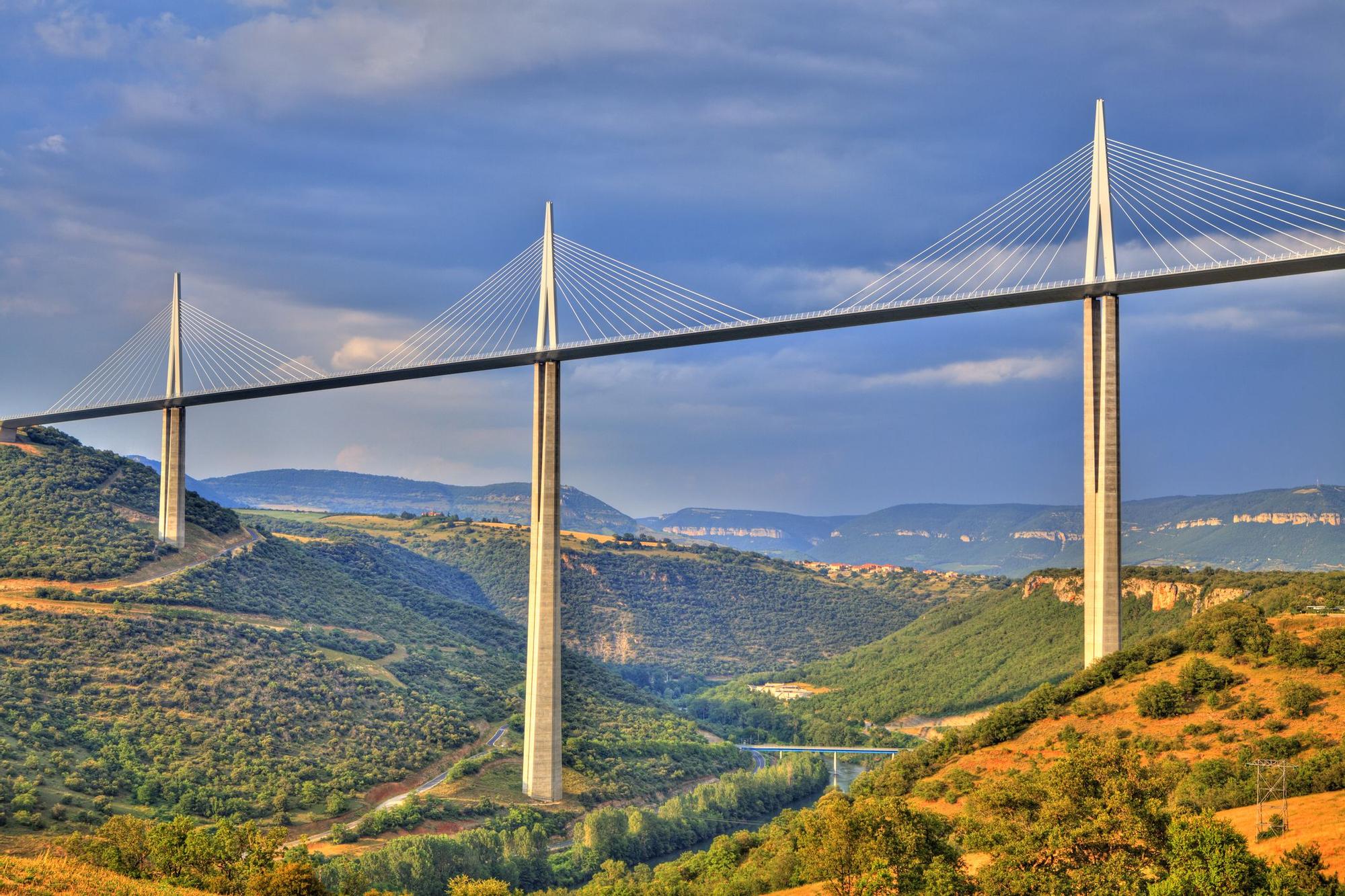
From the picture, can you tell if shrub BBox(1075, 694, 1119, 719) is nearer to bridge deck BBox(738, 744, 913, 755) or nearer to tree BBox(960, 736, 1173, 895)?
tree BBox(960, 736, 1173, 895)

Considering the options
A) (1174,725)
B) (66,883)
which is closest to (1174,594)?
(1174,725)

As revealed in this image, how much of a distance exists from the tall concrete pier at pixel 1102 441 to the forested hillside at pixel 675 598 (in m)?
54.7

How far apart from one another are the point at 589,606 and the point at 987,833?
67.5 metres

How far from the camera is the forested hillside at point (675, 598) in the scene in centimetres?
8788

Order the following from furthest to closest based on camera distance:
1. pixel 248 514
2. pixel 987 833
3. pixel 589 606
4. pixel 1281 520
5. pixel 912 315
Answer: pixel 1281 520 → pixel 248 514 → pixel 589 606 → pixel 912 315 → pixel 987 833

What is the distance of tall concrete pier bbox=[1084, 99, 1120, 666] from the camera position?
103ft

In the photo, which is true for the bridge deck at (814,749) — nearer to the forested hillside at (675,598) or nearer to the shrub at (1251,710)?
the forested hillside at (675,598)

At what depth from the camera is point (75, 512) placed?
180 feet

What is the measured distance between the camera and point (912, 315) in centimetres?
3634

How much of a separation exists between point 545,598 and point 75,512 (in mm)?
25425

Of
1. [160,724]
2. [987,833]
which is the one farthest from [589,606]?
[987,833]

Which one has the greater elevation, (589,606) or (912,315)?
(912,315)

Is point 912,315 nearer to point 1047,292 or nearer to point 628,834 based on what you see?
point 1047,292

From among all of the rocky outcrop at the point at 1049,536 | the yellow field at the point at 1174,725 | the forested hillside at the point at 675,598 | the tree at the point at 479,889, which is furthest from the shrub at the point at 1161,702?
the rocky outcrop at the point at 1049,536
